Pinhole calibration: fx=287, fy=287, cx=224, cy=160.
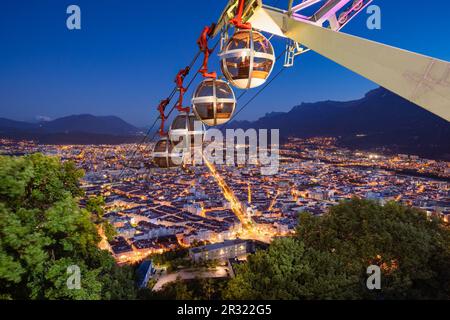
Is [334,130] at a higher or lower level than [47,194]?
higher

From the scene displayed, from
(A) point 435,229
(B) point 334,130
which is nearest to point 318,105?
(B) point 334,130

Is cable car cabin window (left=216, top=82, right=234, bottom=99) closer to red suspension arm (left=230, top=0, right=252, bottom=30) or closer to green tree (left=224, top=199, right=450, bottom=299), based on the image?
red suspension arm (left=230, top=0, right=252, bottom=30)

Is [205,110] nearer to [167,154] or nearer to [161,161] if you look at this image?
[167,154]

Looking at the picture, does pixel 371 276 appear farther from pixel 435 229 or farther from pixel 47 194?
pixel 47 194

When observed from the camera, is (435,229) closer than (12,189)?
No

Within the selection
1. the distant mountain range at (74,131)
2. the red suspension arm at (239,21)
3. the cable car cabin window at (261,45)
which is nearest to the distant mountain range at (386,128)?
the distant mountain range at (74,131)

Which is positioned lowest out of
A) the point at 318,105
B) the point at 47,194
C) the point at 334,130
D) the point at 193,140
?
the point at 47,194

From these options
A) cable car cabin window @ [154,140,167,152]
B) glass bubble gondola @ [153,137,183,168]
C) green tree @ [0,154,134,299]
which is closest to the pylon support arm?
glass bubble gondola @ [153,137,183,168]

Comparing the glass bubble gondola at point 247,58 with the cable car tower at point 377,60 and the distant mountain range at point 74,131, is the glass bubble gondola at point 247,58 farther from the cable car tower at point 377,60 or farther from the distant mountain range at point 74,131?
the distant mountain range at point 74,131

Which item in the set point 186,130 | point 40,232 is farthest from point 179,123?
point 40,232
